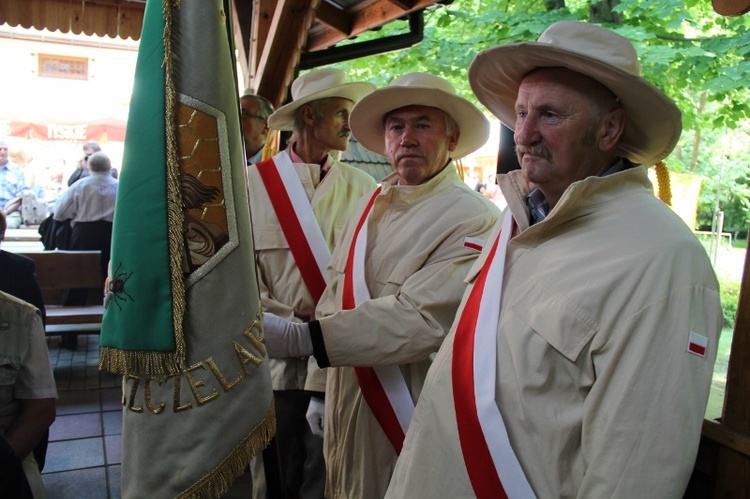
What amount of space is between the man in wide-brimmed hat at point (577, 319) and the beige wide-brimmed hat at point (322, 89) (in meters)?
1.31

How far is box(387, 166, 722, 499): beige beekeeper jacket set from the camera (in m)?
1.20

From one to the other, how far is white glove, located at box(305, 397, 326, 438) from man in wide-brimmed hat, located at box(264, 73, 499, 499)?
0.22 meters

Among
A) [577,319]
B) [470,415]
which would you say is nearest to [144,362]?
[470,415]

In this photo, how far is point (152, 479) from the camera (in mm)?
1634

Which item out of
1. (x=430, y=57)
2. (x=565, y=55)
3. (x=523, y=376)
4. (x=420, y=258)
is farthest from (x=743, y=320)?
(x=430, y=57)

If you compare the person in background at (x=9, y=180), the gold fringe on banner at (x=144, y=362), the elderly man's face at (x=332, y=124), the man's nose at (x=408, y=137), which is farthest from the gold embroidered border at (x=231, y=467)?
the person in background at (x=9, y=180)

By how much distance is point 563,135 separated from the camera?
1540 mm

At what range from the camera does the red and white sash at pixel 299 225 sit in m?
2.75

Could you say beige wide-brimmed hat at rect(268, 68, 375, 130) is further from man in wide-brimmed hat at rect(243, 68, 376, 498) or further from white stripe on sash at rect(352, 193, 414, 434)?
white stripe on sash at rect(352, 193, 414, 434)

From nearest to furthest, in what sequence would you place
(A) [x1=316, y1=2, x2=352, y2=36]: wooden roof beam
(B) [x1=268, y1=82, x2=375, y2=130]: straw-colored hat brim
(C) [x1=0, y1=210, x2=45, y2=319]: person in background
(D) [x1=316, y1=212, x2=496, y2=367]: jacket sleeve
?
(D) [x1=316, y1=212, x2=496, y2=367]: jacket sleeve, (B) [x1=268, y1=82, x2=375, y2=130]: straw-colored hat brim, (C) [x1=0, y1=210, x2=45, y2=319]: person in background, (A) [x1=316, y1=2, x2=352, y2=36]: wooden roof beam

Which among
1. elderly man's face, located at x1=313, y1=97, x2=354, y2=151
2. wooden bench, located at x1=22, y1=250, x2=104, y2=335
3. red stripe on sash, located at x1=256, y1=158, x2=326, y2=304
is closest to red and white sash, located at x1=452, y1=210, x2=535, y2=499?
red stripe on sash, located at x1=256, y1=158, x2=326, y2=304

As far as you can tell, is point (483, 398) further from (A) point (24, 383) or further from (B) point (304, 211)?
(A) point (24, 383)

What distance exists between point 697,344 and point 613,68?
0.64 metres

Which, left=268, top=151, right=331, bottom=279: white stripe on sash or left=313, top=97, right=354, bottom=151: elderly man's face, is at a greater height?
left=313, top=97, right=354, bottom=151: elderly man's face
